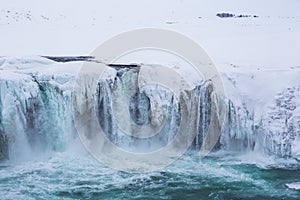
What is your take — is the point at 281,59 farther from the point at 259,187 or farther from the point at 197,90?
the point at 259,187

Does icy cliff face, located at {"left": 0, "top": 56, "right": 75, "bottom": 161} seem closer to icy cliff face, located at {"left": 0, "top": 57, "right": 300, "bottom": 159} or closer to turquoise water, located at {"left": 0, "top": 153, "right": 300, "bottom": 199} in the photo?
icy cliff face, located at {"left": 0, "top": 57, "right": 300, "bottom": 159}

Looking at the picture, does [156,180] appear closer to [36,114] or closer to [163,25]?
[36,114]

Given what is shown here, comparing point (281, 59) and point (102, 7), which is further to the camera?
point (102, 7)

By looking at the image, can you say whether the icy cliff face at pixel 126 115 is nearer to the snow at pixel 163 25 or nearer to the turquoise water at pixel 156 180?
the turquoise water at pixel 156 180

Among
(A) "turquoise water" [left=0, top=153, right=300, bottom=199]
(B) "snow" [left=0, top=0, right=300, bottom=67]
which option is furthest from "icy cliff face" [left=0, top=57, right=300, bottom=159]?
(B) "snow" [left=0, top=0, right=300, bottom=67]

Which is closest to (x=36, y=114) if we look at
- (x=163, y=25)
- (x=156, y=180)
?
(x=156, y=180)

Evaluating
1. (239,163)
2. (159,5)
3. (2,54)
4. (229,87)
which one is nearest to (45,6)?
(159,5)
